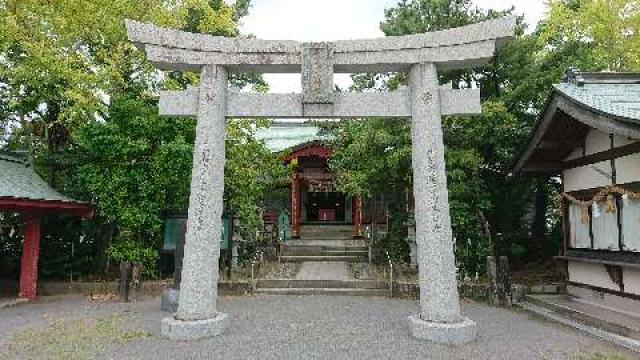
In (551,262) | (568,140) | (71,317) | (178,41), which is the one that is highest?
(178,41)

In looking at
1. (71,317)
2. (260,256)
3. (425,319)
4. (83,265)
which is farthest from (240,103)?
(83,265)

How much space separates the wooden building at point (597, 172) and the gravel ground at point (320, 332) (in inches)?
76.2

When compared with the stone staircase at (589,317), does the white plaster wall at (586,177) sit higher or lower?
higher

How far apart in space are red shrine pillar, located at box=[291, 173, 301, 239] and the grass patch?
11.8m

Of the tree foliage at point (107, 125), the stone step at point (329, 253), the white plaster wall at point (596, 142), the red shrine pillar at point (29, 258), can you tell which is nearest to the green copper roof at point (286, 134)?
the stone step at point (329, 253)

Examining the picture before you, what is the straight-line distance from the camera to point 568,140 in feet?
37.2

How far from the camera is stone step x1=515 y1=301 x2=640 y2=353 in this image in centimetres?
754

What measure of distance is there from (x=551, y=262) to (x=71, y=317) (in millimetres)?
13883

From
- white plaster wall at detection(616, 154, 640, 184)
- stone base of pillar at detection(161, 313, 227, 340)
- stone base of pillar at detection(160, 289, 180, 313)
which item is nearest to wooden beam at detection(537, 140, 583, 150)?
white plaster wall at detection(616, 154, 640, 184)

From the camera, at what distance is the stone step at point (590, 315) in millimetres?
8203

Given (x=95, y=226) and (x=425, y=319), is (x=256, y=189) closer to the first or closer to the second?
(x=95, y=226)

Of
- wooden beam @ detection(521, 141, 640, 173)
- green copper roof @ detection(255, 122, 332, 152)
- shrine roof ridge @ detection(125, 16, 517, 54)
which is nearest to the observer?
shrine roof ridge @ detection(125, 16, 517, 54)

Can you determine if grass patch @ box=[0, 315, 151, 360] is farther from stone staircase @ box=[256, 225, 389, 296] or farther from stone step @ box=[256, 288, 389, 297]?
stone staircase @ box=[256, 225, 389, 296]

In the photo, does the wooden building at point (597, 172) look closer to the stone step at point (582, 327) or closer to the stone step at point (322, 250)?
the stone step at point (582, 327)
